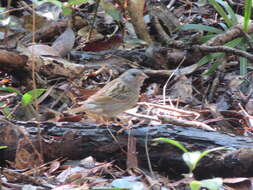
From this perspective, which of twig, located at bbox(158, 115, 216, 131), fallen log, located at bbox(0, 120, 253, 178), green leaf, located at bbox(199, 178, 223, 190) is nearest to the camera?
green leaf, located at bbox(199, 178, 223, 190)

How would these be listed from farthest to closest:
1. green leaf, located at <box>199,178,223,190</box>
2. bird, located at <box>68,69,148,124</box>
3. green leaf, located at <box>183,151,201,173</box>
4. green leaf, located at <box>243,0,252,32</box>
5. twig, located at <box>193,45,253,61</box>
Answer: green leaf, located at <box>243,0,252,32</box> → twig, located at <box>193,45,253,61</box> → bird, located at <box>68,69,148,124</box> → green leaf, located at <box>183,151,201,173</box> → green leaf, located at <box>199,178,223,190</box>

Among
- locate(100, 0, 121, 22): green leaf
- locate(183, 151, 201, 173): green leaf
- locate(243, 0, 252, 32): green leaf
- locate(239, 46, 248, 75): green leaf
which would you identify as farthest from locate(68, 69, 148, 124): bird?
locate(183, 151, 201, 173): green leaf

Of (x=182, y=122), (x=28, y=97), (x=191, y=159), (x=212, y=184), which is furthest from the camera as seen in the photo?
(x=182, y=122)

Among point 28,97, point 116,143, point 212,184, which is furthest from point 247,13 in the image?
point 212,184

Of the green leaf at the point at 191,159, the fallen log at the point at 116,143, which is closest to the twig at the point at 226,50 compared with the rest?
the fallen log at the point at 116,143

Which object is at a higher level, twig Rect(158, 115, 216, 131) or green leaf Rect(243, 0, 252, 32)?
green leaf Rect(243, 0, 252, 32)

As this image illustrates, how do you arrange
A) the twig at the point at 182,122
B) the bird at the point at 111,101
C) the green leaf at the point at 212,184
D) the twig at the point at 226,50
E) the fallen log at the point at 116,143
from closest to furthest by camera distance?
the green leaf at the point at 212,184 → the fallen log at the point at 116,143 → the twig at the point at 182,122 → the bird at the point at 111,101 → the twig at the point at 226,50

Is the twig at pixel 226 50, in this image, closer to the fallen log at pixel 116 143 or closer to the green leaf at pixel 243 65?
the green leaf at pixel 243 65

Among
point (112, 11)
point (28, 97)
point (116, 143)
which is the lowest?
point (116, 143)

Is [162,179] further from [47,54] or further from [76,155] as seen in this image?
[47,54]

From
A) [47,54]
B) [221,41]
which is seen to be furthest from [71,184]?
[221,41]

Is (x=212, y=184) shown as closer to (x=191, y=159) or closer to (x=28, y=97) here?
(x=191, y=159)

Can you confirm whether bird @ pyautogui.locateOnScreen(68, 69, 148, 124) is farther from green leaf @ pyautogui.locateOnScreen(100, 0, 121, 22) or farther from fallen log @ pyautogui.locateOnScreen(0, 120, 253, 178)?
green leaf @ pyautogui.locateOnScreen(100, 0, 121, 22)

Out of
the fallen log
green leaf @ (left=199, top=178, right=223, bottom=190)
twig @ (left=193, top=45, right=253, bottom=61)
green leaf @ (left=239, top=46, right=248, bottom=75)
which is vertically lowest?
the fallen log
